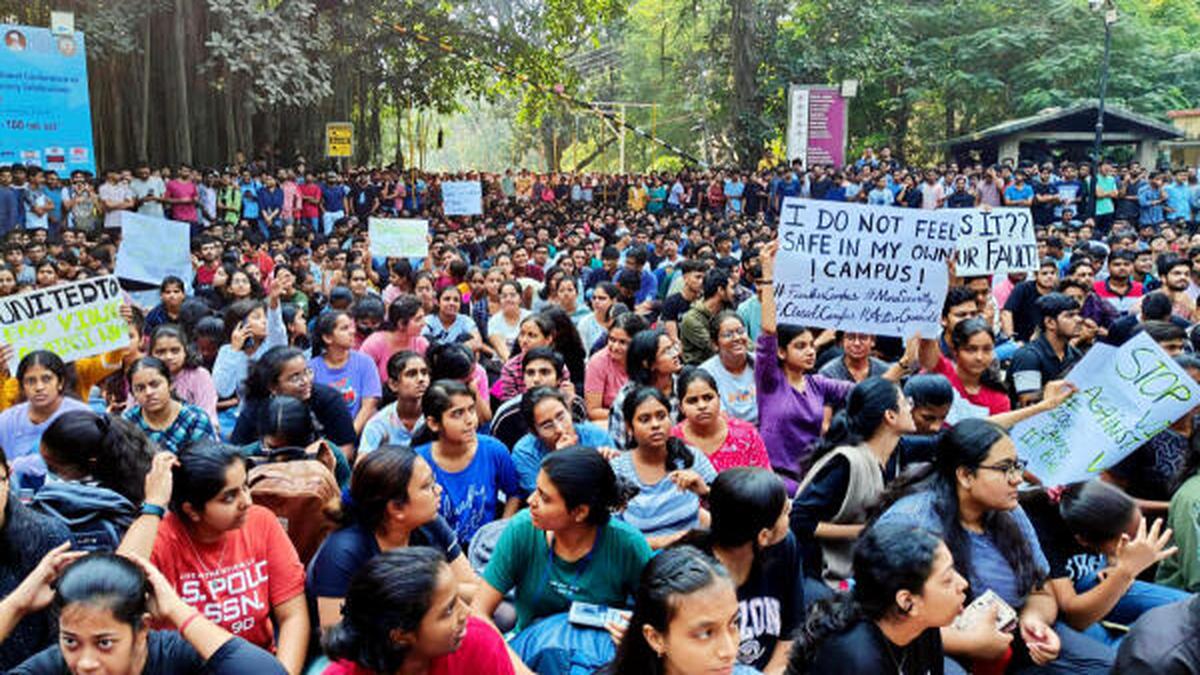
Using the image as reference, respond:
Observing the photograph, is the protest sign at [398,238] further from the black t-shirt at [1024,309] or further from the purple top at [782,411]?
the purple top at [782,411]

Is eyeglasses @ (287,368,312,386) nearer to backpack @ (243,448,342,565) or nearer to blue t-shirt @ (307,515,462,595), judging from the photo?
backpack @ (243,448,342,565)

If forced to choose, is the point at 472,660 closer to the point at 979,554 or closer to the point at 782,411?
the point at 979,554

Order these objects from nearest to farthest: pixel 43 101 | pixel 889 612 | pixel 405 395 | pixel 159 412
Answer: pixel 889 612, pixel 159 412, pixel 405 395, pixel 43 101

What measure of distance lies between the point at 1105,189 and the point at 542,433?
1882cm

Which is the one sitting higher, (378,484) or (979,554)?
(378,484)

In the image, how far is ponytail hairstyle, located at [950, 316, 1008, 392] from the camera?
5.50m

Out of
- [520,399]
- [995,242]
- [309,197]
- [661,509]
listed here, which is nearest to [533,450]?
[520,399]

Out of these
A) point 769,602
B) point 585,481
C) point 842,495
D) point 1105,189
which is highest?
point 1105,189

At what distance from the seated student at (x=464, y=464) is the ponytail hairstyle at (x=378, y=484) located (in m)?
0.92

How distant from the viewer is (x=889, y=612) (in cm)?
287

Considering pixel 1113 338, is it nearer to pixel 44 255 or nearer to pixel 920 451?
pixel 920 451

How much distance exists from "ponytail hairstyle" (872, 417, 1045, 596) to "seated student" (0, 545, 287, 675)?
2219mm

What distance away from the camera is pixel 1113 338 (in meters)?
7.04

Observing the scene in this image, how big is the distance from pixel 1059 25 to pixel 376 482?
33.7 meters
